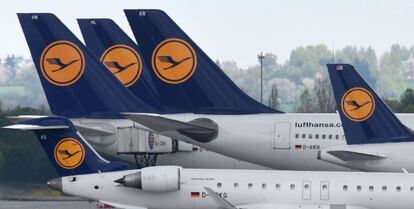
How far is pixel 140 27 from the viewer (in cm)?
5169

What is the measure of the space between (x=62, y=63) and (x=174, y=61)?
5.52 meters

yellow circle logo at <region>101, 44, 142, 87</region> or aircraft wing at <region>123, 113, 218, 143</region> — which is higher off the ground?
yellow circle logo at <region>101, 44, 142, 87</region>

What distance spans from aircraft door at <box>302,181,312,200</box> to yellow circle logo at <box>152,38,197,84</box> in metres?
10.1

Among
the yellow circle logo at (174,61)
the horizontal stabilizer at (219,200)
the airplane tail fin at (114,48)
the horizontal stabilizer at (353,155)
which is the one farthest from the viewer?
the airplane tail fin at (114,48)

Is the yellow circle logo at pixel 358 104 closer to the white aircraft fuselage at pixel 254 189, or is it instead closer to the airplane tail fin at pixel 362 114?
the airplane tail fin at pixel 362 114

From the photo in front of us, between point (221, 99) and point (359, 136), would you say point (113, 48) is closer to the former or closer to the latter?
point (221, 99)

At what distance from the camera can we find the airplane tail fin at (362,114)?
1852 inches

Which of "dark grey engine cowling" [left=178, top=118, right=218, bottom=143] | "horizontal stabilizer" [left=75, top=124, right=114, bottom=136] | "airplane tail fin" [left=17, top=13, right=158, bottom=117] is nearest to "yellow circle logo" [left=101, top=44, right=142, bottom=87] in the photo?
"horizontal stabilizer" [left=75, top=124, right=114, bottom=136]

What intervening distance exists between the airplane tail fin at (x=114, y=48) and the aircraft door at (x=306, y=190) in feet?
62.3

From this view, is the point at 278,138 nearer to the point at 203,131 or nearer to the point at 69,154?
the point at 203,131

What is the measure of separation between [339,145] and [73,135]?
479 inches

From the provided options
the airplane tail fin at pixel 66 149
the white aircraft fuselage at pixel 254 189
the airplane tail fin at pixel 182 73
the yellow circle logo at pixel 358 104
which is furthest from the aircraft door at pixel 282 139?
the airplane tail fin at pixel 66 149

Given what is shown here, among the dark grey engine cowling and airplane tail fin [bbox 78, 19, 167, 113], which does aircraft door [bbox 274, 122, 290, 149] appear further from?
airplane tail fin [bbox 78, 19, 167, 113]

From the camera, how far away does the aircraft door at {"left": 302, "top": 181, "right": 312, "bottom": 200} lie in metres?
43.2
